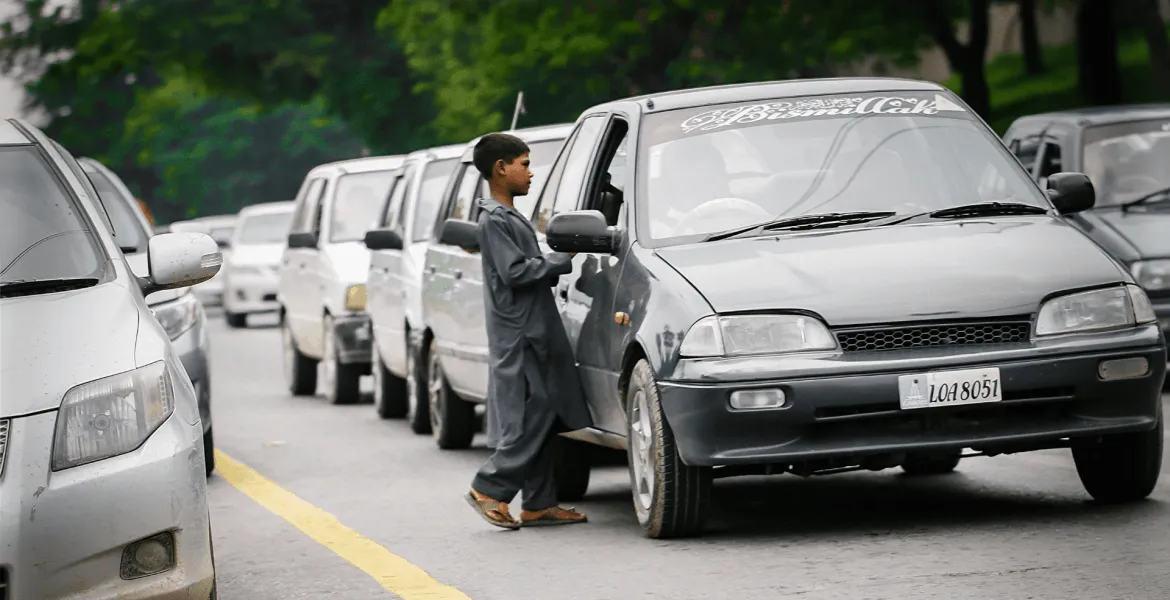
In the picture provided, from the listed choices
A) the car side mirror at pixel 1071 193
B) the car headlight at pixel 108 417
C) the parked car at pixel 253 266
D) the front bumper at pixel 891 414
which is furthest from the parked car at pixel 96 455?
the parked car at pixel 253 266

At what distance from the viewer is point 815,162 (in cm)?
891

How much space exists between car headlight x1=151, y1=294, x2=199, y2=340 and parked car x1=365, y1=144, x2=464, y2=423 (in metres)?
2.63

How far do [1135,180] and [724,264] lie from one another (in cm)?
743

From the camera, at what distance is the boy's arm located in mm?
8938

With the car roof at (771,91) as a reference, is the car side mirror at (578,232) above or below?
below

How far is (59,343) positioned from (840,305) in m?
3.00

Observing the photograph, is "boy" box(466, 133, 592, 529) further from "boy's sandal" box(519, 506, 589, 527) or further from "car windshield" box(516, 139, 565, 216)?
"car windshield" box(516, 139, 565, 216)

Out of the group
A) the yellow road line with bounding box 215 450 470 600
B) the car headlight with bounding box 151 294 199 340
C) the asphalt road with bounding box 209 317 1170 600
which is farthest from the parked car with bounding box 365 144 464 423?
the car headlight with bounding box 151 294 199 340

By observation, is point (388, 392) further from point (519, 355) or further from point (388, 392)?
point (519, 355)

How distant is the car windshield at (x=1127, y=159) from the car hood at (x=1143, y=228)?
0.77 ft

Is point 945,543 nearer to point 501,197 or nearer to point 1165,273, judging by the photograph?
point 501,197

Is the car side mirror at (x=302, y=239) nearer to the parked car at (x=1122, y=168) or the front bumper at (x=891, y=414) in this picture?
the parked car at (x=1122, y=168)

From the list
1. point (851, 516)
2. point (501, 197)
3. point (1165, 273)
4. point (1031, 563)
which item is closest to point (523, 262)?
point (501, 197)

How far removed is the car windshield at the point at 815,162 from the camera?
876 centimetres
